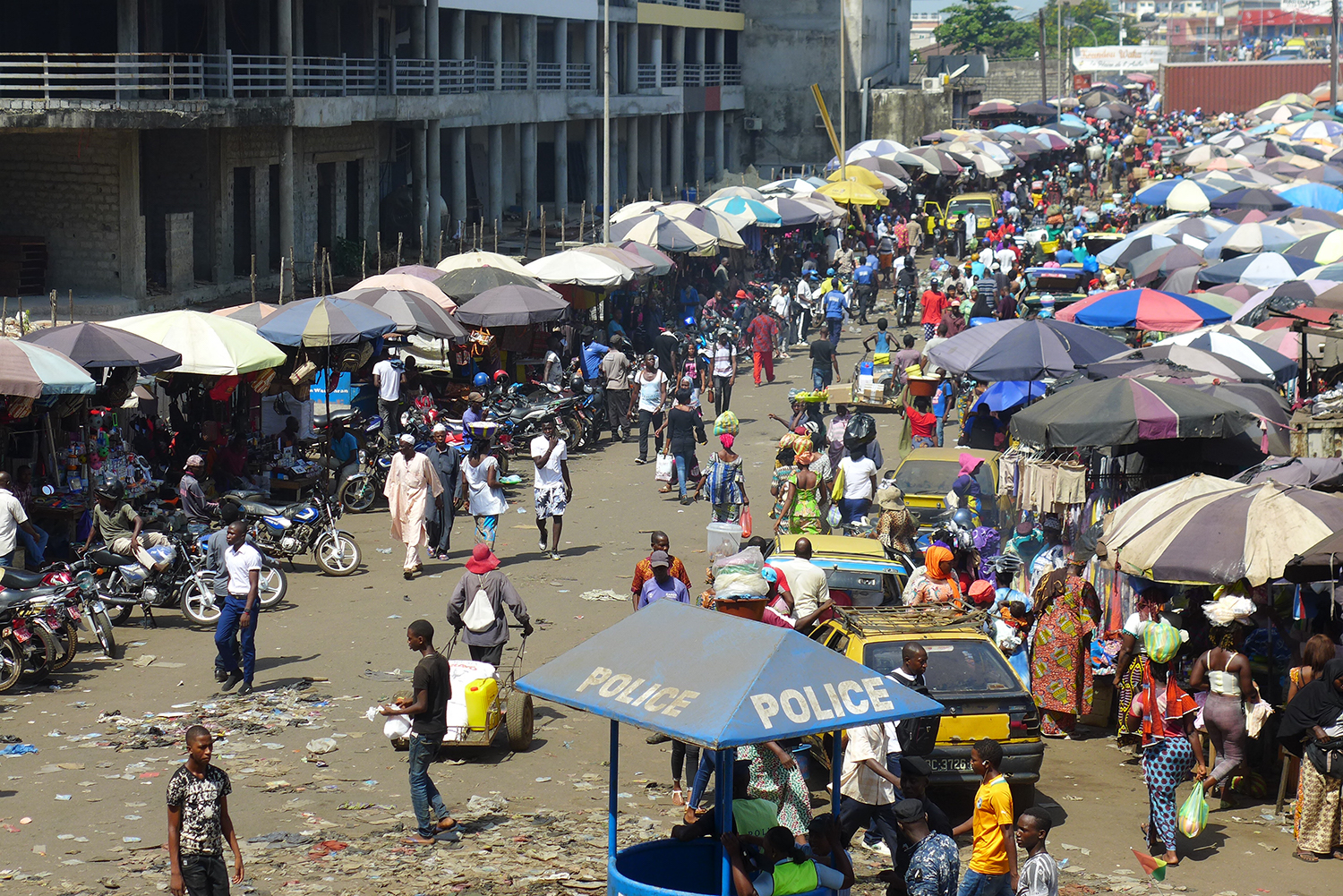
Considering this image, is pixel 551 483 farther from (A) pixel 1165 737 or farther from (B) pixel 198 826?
(B) pixel 198 826

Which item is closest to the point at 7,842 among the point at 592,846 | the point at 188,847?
the point at 188,847

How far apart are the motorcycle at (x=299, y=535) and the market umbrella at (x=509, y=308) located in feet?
18.7

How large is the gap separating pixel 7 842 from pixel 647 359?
13.3 meters

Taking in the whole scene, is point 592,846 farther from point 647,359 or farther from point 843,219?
point 843,219

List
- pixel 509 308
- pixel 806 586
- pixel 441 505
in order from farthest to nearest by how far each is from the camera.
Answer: pixel 509 308 → pixel 441 505 → pixel 806 586

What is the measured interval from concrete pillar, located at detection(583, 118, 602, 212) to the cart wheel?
42.9 meters

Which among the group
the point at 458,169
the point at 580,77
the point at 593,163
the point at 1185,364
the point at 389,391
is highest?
the point at 580,77

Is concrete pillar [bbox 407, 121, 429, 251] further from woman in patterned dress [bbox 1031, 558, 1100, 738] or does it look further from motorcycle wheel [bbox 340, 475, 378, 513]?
woman in patterned dress [bbox 1031, 558, 1100, 738]

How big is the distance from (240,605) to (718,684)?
20.7 feet

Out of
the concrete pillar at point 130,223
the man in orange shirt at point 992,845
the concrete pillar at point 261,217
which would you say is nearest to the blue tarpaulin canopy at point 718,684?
the man in orange shirt at point 992,845

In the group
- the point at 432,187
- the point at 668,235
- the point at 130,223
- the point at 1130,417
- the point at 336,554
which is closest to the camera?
the point at 1130,417

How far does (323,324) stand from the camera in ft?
59.1

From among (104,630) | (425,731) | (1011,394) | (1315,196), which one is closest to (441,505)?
(104,630)

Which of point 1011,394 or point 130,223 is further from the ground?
point 130,223
